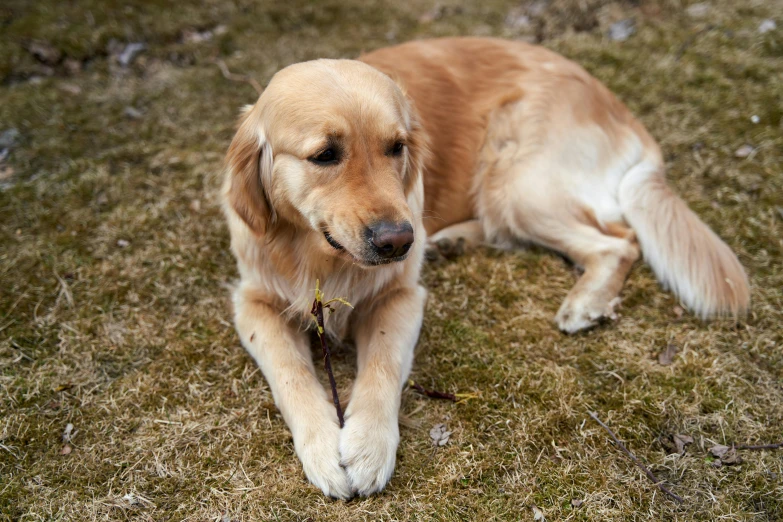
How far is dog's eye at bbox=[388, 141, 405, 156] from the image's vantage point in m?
2.29

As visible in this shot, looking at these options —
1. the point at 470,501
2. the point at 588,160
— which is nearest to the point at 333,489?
the point at 470,501

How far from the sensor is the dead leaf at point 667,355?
261 cm

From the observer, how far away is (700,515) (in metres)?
1.98

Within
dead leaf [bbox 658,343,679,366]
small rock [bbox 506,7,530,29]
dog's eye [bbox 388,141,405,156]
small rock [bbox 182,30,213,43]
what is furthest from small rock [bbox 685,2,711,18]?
small rock [bbox 182,30,213,43]

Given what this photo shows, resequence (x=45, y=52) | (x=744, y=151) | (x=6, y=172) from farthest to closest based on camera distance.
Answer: (x=45, y=52) < (x=744, y=151) < (x=6, y=172)

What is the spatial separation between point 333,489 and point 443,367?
82 cm

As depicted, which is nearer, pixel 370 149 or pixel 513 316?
pixel 370 149

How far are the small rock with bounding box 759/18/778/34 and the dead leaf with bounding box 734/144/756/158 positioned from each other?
166 centimetres

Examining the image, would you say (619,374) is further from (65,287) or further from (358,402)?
(65,287)

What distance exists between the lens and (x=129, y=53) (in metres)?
4.84

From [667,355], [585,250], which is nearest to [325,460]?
[667,355]

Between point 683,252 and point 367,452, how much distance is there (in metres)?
2.02

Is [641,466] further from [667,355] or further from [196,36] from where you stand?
[196,36]

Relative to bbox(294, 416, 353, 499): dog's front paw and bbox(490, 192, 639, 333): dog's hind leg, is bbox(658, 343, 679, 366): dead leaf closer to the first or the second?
bbox(490, 192, 639, 333): dog's hind leg
